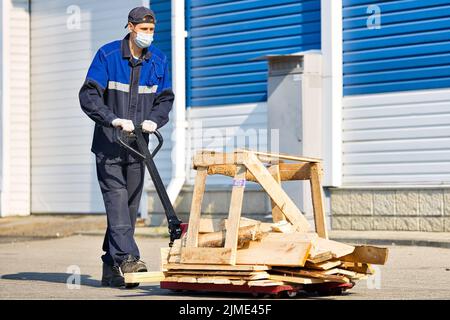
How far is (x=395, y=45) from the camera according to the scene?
15312 millimetres

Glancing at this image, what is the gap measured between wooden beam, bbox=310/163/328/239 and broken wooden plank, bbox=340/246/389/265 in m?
0.64

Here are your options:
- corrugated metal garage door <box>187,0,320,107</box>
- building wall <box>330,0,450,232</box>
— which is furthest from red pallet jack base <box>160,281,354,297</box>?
corrugated metal garage door <box>187,0,320,107</box>

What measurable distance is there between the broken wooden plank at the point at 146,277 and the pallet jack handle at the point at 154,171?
295 mm

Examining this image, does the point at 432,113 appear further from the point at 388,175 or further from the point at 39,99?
the point at 39,99

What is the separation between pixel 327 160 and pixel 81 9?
638cm

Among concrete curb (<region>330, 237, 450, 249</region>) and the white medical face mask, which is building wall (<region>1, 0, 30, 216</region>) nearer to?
concrete curb (<region>330, 237, 450, 249</region>)

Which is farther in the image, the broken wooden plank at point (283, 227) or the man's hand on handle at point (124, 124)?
the man's hand on handle at point (124, 124)

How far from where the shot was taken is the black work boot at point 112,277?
912 cm

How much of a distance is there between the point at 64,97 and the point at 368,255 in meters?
12.9

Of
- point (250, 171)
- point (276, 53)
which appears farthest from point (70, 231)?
point (250, 171)

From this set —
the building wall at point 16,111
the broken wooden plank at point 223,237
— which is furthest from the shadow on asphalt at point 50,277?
the building wall at point 16,111

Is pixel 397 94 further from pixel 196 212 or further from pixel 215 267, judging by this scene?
pixel 215 267

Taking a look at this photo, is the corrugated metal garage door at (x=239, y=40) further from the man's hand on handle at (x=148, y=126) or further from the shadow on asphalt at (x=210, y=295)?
the shadow on asphalt at (x=210, y=295)

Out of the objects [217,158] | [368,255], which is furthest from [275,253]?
[217,158]
